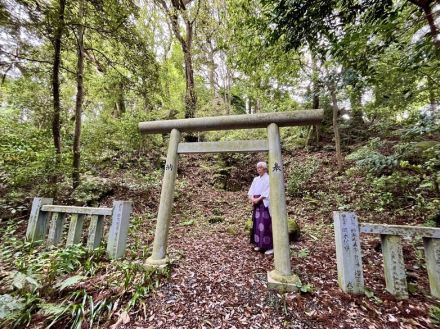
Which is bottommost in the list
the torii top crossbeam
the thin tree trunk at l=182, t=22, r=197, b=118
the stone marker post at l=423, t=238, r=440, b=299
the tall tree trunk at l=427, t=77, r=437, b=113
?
the stone marker post at l=423, t=238, r=440, b=299

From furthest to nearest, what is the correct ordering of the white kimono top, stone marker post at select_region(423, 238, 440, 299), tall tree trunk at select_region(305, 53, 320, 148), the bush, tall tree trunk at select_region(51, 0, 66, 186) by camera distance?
tall tree trunk at select_region(305, 53, 320, 148)
the bush
tall tree trunk at select_region(51, 0, 66, 186)
the white kimono top
stone marker post at select_region(423, 238, 440, 299)

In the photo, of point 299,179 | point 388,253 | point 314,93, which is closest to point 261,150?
point 388,253

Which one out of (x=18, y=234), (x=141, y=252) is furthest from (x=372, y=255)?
(x=18, y=234)

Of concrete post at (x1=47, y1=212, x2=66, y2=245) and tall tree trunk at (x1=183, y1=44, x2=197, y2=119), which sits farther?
tall tree trunk at (x1=183, y1=44, x2=197, y2=119)

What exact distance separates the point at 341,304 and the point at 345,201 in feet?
14.8

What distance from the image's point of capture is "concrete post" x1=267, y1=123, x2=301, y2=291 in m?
2.84

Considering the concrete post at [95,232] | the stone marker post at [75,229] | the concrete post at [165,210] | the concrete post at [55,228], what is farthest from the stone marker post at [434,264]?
the concrete post at [55,228]

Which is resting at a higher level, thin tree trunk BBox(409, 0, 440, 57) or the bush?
thin tree trunk BBox(409, 0, 440, 57)

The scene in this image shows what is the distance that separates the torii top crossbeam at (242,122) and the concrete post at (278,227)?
5.8 inches

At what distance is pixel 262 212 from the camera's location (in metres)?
4.01

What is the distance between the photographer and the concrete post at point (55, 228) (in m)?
4.00

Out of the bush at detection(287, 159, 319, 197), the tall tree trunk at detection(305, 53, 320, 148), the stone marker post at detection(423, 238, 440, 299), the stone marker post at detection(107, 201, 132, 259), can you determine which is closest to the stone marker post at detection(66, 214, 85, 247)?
the stone marker post at detection(107, 201, 132, 259)

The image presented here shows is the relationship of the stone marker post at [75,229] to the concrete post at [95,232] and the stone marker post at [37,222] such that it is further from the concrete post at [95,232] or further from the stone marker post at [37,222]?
the stone marker post at [37,222]

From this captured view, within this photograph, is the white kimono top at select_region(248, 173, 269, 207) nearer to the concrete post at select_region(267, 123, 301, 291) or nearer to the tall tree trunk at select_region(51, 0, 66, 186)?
the concrete post at select_region(267, 123, 301, 291)
